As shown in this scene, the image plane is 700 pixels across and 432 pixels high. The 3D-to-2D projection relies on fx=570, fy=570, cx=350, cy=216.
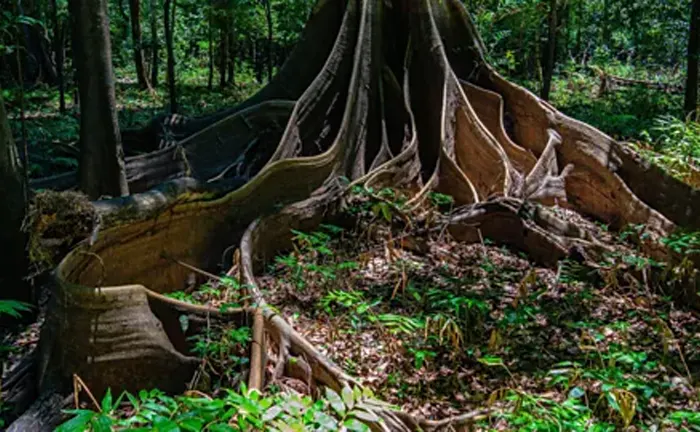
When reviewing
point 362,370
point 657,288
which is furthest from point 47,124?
point 657,288

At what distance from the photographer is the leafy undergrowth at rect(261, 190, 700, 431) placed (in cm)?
337

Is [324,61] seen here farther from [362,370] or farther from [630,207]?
[362,370]

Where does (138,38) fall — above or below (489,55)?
below

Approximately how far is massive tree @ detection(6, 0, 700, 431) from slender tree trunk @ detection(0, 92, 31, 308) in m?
0.76

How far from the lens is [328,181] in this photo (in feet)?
21.5

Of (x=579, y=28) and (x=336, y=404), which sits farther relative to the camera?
(x=579, y=28)

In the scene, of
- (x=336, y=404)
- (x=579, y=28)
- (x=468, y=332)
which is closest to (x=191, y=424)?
(x=336, y=404)

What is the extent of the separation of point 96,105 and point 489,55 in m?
11.3

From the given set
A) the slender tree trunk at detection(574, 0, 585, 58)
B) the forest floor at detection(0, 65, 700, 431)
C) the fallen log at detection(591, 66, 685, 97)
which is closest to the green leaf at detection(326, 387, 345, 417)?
the forest floor at detection(0, 65, 700, 431)

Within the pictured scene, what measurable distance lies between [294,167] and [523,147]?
10.9 ft

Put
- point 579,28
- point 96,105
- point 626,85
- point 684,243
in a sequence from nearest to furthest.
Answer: point 684,243 < point 96,105 < point 626,85 < point 579,28

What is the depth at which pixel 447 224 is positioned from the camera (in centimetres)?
Answer: 613

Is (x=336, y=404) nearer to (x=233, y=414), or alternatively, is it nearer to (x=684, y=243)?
(x=233, y=414)

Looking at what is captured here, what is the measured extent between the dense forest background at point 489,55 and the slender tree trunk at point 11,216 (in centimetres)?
344
